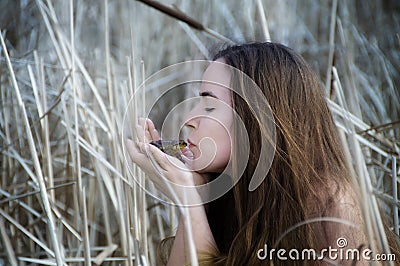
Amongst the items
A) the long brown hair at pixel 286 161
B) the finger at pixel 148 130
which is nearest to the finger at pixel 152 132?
the finger at pixel 148 130

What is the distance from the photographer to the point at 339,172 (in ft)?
2.95

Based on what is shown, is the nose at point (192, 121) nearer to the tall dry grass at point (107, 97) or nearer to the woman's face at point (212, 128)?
the woman's face at point (212, 128)

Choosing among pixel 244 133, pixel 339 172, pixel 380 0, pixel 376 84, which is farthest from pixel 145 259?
pixel 380 0

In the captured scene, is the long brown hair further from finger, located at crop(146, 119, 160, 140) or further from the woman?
finger, located at crop(146, 119, 160, 140)

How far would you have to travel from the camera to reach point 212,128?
0.84 metres

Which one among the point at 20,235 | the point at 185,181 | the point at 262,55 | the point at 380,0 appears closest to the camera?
the point at 185,181

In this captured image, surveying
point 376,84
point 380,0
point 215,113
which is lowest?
point 215,113

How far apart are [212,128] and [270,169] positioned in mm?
122

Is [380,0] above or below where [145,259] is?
above

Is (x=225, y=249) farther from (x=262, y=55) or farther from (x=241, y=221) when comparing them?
(x=262, y=55)

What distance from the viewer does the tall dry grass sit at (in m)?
1.04

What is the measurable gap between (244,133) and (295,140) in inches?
3.5

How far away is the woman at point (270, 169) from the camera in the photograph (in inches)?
Result: 32.4

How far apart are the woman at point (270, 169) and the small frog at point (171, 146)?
0.02m
